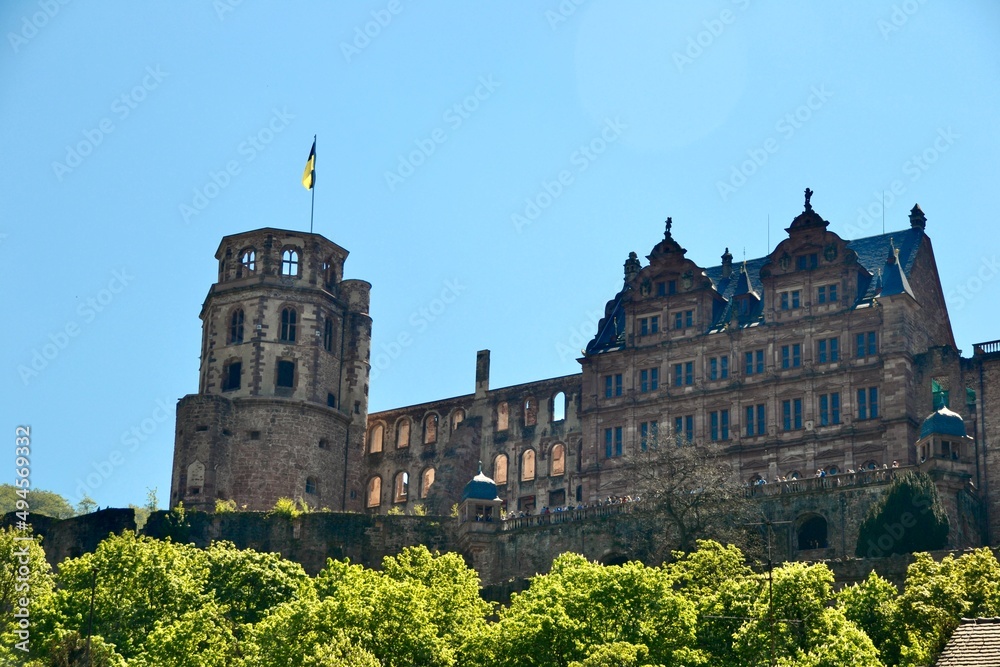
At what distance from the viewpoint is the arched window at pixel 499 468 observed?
117125 millimetres

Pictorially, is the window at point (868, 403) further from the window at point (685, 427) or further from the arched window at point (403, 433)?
the arched window at point (403, 433)

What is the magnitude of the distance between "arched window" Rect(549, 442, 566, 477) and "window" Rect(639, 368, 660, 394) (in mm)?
8998

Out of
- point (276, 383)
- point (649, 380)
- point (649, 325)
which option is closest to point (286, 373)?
point (276, 383)

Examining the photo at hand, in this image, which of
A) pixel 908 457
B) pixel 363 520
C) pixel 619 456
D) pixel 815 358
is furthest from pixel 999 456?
pixel 363 520

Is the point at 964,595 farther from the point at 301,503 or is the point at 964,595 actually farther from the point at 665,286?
the point at 301,503

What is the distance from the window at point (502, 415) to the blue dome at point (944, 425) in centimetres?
3358

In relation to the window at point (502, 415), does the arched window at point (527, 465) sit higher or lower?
lower

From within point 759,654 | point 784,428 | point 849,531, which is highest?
point 784,428

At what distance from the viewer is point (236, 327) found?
4550 inches

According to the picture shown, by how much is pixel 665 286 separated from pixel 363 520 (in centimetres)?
2127

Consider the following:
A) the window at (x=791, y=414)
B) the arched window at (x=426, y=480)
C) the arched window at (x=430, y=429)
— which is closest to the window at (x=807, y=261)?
the window at (x=791, y=414)

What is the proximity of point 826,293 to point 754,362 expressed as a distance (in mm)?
5297

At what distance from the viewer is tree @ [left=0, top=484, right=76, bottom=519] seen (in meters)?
182

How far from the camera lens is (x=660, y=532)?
93.1 meters
